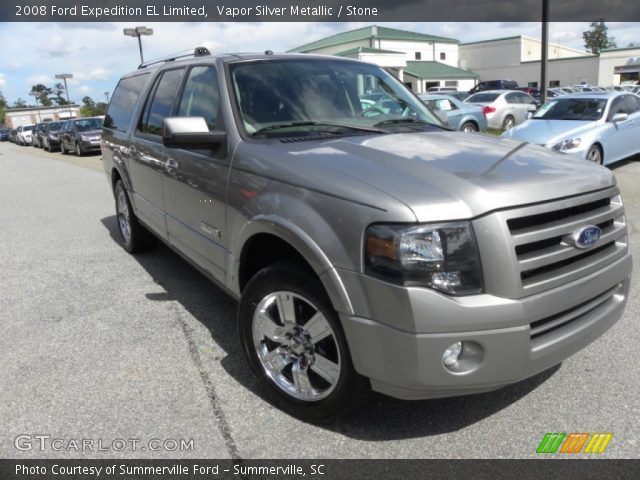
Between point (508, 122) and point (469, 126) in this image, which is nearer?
point (469, 126)

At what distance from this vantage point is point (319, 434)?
8.93ft

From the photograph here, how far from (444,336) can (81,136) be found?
21969 mm

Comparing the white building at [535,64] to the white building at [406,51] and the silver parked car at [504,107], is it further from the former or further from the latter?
the silver parked car at [504,107]

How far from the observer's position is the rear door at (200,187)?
131 inches

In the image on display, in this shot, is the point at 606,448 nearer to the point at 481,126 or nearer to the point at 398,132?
the point at 398,132

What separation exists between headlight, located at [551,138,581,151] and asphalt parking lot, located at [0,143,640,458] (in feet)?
17.1

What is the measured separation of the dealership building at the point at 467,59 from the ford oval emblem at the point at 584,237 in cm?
4571

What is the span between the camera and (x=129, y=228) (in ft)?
19.6

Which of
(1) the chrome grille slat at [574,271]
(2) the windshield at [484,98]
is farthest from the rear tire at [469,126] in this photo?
(1) the chrome grille slat at [574,271]

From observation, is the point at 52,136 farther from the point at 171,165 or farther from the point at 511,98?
the point at 171,165

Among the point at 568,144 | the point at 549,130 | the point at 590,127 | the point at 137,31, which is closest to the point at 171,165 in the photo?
the point at 568,144

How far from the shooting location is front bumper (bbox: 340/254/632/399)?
2186 millimetres

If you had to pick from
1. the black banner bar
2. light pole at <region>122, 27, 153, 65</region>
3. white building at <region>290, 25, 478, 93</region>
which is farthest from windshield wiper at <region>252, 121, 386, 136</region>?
white building at <region>290, 25, 478, 93</region>

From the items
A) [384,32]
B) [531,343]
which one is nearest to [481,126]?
[531,343]
